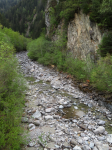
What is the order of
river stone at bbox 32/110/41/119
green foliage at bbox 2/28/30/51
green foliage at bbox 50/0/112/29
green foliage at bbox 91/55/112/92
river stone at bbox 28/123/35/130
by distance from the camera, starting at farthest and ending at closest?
green foliage at bbox 2/28/30/51 < green foliage at bbox 50/0/112/29 < green foliage at bbox 91/55/112/92 < river stone at bbox 32/110/41/119 < river stone at bbox 28/123/35/130

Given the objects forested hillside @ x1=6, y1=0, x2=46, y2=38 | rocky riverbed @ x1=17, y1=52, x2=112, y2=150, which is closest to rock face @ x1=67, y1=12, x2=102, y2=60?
rocky riverbed @ x1=17, y1=52, x2=112, y2=150

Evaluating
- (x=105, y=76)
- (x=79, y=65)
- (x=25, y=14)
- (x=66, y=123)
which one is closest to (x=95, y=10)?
(x=79, y=65)

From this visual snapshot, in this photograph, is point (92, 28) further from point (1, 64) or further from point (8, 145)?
point (8, 145)

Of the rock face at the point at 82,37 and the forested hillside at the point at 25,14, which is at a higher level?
the forested hillside at the point at 25,14

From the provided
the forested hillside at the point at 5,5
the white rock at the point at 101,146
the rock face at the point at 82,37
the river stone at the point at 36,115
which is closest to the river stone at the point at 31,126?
the river stone at the point at 36,115

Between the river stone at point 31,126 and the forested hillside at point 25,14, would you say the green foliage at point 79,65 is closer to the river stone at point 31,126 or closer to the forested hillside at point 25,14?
the river stone at point 31,126

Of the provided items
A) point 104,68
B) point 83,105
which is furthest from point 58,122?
point 104,68

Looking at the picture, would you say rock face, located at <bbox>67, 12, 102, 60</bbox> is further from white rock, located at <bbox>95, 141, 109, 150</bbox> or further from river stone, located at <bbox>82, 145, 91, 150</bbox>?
river stone, located at <bbox>82, 145, 91, 150</bbox>

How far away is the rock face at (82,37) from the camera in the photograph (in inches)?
641

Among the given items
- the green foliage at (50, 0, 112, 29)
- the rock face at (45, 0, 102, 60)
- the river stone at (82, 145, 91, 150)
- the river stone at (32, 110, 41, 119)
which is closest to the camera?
the river stone at (82, 145, 91, 150)

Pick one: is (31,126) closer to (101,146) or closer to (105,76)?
(101,146)

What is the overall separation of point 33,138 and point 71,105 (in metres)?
5.14

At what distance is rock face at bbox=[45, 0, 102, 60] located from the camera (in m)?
16.3

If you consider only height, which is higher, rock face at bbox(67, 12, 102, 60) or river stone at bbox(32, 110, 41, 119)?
rock face at bbox(67, 12, 102, 60)
